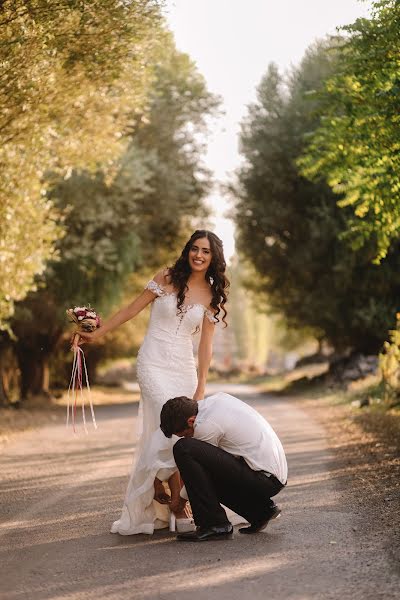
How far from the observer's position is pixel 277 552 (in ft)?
19.5

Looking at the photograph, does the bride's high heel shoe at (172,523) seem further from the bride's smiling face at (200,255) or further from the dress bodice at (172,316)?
the bride's smiling face at (200,255)

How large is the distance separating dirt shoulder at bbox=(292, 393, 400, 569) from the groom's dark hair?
1615 millimetres

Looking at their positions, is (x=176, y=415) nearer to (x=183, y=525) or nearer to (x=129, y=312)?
(x=183, y=525)

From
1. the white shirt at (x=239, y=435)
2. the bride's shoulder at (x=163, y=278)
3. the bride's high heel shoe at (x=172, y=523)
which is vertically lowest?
the bride's high heel shoe at (x=172, y=523)

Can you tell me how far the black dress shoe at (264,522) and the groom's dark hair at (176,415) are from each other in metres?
0.96

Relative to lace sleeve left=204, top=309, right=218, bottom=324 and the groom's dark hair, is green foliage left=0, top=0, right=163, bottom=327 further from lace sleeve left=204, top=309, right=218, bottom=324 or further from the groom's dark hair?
the groom's dark hair

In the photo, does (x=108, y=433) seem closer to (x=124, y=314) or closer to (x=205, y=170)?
(x=124, y=314)

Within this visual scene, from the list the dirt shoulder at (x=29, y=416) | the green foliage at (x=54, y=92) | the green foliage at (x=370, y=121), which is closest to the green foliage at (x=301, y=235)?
the dirt shoulder at (x=29, y=416)

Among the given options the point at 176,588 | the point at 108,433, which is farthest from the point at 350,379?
the point at 176,588

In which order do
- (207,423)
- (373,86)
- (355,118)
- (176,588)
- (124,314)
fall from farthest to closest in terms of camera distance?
(355,118) < (373,86) < (124,314) < (207,423) < (176,588)

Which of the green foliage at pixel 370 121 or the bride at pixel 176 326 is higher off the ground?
the green foliage at pixel 370 121

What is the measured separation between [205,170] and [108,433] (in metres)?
15.7

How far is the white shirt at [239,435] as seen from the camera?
6.54 metres

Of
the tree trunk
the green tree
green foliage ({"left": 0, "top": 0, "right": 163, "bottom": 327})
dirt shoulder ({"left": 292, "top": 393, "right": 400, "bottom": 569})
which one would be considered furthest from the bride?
the tree trunk
